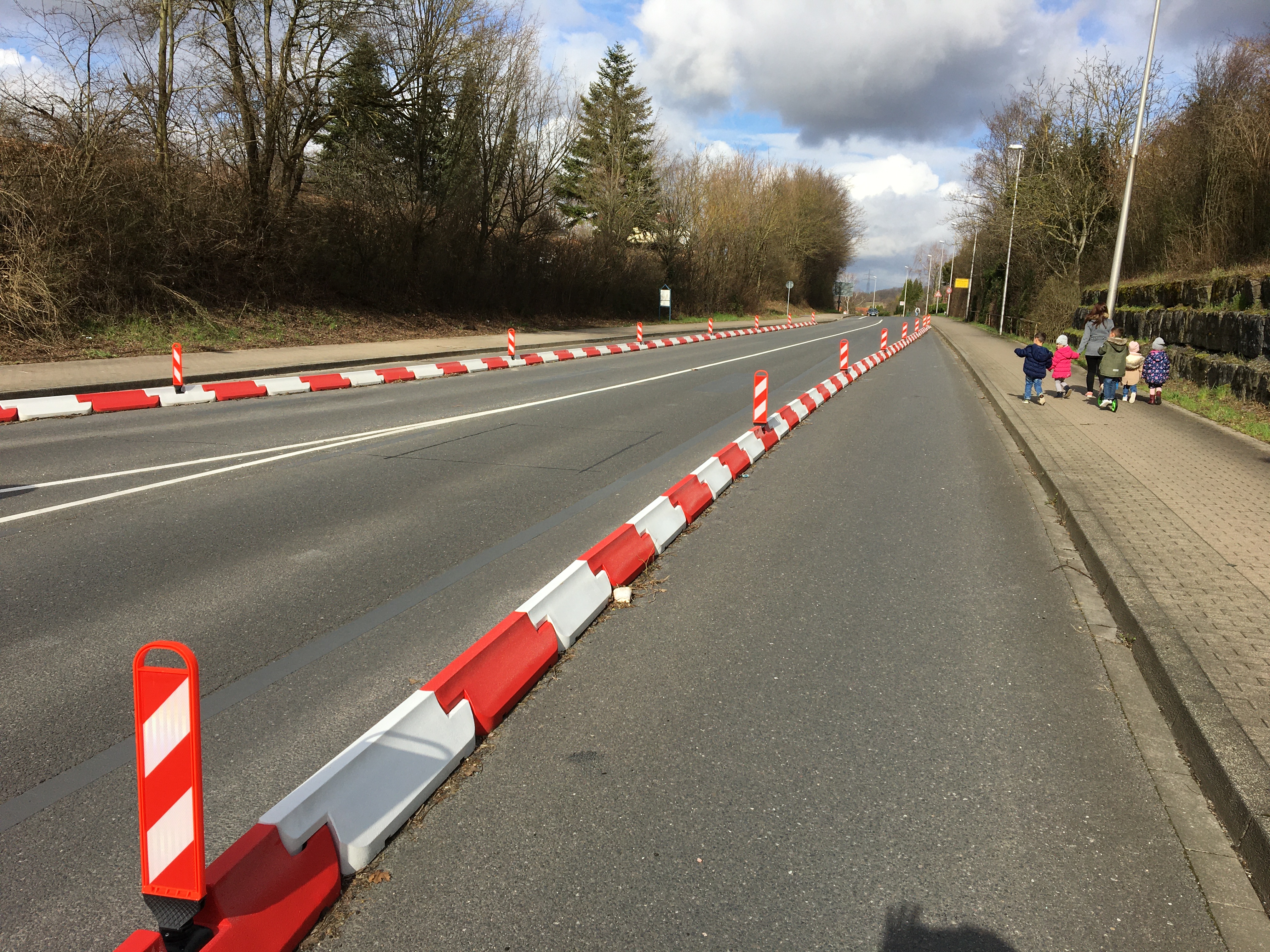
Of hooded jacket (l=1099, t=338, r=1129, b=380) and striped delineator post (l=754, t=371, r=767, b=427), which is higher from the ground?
hooded jacket (l=1099, t=338, r=1129, b=380)

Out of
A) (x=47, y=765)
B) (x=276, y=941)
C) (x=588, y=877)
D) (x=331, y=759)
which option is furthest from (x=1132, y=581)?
(x=47, y=765)

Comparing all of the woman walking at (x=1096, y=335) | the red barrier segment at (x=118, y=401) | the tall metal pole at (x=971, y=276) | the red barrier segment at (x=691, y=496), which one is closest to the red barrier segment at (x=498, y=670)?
the red barrier segment at (x=691, y=496)

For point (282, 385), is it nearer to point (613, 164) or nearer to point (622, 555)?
point (622, 555)

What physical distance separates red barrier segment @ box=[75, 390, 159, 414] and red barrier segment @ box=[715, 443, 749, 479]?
9.18 meters

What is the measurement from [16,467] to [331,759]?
7475mm

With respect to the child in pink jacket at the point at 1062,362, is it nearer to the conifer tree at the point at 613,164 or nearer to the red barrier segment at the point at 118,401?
the red barrier segment at the point at 118,401

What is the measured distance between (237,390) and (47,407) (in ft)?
9.75

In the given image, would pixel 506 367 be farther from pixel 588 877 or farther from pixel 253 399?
pixel 588 877

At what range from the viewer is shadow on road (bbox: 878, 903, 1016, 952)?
2492 millimetres

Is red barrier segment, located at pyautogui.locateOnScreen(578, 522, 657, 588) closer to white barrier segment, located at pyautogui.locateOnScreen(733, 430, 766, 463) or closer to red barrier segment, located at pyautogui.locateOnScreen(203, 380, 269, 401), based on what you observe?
white barrier segment, located at pyautogui.locateOnScreen(733, 430, 766, 463)

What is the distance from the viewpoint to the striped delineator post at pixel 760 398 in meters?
10.6

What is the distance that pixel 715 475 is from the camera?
8.05 m

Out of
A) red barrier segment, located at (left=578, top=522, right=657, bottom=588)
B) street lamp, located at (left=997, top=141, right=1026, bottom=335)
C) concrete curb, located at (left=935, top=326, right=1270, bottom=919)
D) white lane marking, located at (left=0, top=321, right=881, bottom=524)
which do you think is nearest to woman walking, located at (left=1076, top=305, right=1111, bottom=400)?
white lane marking, located at (left=0, top=321, right=881, bottom=524)

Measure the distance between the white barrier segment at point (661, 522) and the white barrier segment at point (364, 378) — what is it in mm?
11180
